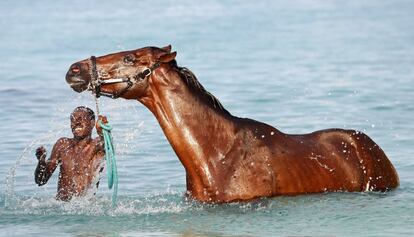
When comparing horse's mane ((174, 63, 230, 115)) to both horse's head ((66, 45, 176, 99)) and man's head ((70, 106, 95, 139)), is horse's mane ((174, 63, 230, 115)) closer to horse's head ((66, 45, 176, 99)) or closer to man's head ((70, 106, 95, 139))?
horse's head ((66, 45, 176, 99))

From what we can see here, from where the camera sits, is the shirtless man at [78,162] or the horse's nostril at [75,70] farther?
the shirtless man at [78,162]

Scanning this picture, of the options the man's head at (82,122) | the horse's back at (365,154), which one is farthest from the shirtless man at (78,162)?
the horse's back at (365,154)

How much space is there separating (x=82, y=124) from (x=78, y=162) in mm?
338

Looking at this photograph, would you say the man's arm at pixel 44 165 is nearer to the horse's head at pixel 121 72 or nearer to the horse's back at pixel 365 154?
the horse's head at pixel 121 72

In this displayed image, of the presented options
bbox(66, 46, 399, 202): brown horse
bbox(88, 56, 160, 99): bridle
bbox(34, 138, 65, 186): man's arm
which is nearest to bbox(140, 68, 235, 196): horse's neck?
bbox(66, 46, 399, 202): brown horse

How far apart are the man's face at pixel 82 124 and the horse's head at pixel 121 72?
1.02 m

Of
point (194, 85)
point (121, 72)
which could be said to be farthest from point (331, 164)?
point (121, 72)

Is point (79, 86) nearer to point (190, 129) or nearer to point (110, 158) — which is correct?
point (110, 158)

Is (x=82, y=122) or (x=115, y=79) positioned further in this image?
(x=82, y=122)

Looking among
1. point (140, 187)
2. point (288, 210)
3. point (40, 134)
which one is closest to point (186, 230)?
point (288, 210)

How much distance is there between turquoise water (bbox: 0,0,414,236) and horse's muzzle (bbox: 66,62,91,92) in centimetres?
90

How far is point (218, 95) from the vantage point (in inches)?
714

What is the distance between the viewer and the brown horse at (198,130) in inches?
394

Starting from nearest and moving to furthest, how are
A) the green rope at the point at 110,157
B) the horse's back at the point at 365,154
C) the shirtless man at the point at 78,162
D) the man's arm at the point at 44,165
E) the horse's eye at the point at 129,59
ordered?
the horse's eye at the point at 129,59 < the green rope at the point at 110,157 < the horse's back at the point at 365,154 < the man's arm at the point at 44,165 < the shirtless man at the point at 78,162
